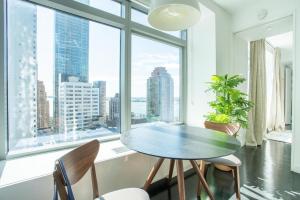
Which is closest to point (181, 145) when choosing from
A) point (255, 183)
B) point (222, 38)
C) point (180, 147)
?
point (180, 147)

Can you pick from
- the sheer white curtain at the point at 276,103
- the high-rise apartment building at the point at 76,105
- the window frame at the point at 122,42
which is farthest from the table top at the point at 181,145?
the sheer white curtain at the point at 276,103

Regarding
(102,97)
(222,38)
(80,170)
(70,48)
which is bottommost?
(80,170)

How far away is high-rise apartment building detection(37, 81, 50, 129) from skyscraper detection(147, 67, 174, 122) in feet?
4.85

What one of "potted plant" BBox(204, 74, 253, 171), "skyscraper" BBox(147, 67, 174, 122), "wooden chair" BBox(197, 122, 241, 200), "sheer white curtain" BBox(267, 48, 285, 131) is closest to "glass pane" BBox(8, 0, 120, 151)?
"skyscraper" BBox(147, 67, 174, 122)

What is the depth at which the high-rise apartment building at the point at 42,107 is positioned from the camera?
1842mm

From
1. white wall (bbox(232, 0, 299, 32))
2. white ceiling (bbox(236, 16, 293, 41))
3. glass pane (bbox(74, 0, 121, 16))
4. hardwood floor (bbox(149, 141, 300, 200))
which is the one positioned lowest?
hardwood floor (bbox(149, 141, 300, 200))

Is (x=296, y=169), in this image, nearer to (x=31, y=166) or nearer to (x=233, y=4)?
(x=233, y=4)

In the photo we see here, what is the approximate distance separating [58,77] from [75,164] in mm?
1243

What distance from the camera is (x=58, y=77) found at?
1.97 meters

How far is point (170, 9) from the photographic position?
1373 mm

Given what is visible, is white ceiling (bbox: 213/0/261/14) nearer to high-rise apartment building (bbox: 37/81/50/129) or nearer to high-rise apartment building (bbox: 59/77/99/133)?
high-rise apartment building (bbox: 59/77/99/133)

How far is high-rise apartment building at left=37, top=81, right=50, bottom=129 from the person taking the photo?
1.84m

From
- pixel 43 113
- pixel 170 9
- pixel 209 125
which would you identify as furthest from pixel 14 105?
pixel 209 125

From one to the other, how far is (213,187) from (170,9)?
6.74 feet
